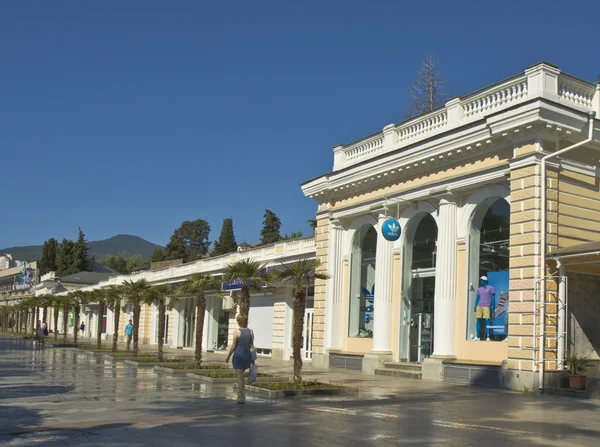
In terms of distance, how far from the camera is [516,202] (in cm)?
2009

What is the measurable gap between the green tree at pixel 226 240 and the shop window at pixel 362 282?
73.1 metres

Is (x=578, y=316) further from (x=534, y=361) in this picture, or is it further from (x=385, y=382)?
(x=385, y=382)

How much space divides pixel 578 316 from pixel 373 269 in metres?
10.1

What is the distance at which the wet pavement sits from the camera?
33.8 ft

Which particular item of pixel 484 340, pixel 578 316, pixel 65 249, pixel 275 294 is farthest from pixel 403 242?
pixel 65 249

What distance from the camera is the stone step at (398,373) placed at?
23.3 m

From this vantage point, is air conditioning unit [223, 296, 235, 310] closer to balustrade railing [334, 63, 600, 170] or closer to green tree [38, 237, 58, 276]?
balustrade railing [334, 63, 600, 170]

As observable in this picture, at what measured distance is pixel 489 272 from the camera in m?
22.0

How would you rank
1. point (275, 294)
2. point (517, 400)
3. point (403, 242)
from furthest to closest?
1. point (275, 294)
2. point (403, 242)
3. point (517, 400)

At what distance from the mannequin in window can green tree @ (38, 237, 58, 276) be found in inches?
4824

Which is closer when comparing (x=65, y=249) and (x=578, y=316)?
(x=578, y=316)

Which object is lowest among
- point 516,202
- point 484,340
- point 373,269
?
point 484,340

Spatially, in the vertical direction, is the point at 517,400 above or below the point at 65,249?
below

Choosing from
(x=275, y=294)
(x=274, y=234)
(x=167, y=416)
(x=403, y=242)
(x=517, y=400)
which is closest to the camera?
(x=167, y=416)
